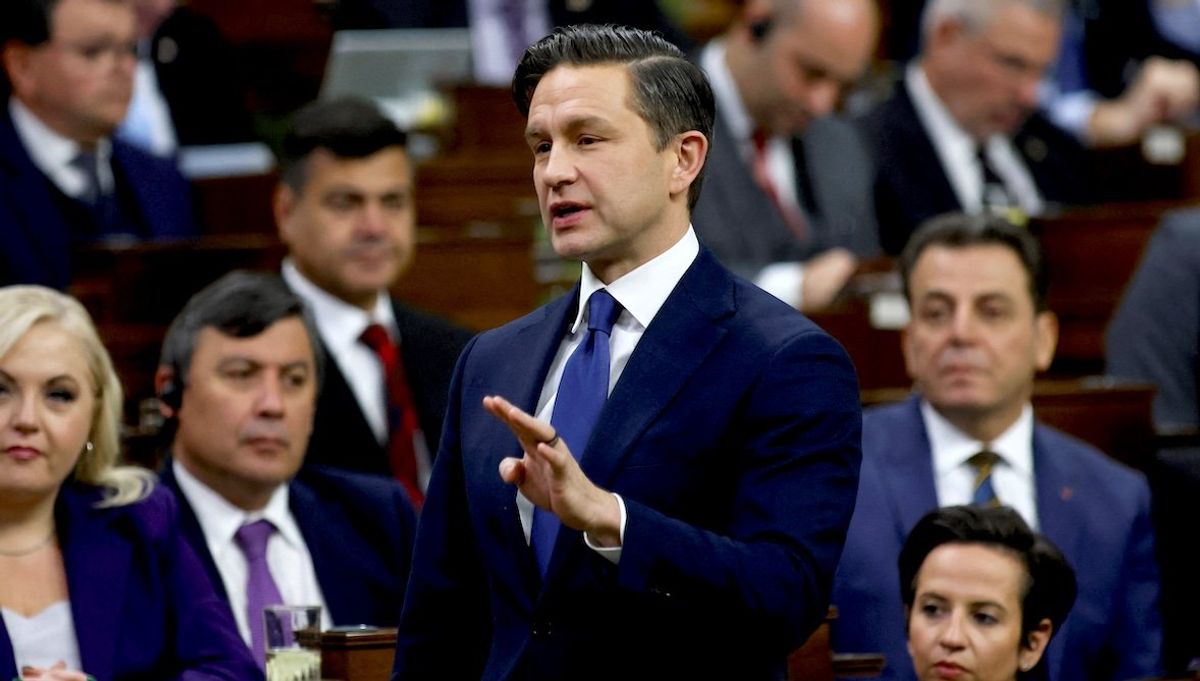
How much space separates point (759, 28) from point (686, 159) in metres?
3.52

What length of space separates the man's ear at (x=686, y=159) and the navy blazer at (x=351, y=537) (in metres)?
1.59

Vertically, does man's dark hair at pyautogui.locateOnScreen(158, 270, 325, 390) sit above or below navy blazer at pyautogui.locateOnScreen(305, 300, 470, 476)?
above

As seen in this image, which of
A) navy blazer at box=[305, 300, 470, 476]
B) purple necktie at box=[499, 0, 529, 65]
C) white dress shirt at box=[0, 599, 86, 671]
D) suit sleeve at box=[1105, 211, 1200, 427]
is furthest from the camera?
purple necktie at box=[499, 0, 529, 65]

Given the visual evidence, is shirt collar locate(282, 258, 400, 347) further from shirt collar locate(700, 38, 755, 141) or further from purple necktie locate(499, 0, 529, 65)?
purple necktie locate(499, 0, 529, 65)

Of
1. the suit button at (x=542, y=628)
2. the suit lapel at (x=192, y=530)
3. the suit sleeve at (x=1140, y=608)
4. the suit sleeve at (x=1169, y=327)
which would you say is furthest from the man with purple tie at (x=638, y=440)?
the suit sleeve at (x=1169, y=327)

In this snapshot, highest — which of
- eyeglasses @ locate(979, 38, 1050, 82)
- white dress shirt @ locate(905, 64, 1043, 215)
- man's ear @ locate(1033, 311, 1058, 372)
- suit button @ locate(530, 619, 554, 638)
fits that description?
eyeglasses @ locate(979, 38, 1050, 82)

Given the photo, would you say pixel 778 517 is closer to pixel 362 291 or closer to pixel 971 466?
pixel 971 466

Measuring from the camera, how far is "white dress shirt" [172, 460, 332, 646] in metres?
3.60

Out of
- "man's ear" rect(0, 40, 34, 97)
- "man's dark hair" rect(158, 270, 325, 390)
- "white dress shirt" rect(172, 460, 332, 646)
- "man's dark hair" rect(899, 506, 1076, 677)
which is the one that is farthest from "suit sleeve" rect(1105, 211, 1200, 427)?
"man's ear" rect(0, 40, 34, 97)

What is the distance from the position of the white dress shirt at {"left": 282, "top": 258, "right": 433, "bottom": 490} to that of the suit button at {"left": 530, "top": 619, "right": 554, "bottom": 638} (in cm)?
220

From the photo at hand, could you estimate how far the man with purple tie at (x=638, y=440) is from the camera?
6.68ft

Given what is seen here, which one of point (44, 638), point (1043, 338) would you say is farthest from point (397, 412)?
point (44, 638)

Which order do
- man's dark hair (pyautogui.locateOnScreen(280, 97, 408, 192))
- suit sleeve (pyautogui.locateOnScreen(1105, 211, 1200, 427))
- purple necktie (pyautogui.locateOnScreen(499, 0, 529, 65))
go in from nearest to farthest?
man's dark hair (pyautogui.locateOnScreen(280, 97, 408, 192)) < suit sleeve (pyautogui.locateOnScreen(1105, 211, 1200, 427)) < purple necktie (pyautogui.locateOnScreen(499, 0, 529, 65))

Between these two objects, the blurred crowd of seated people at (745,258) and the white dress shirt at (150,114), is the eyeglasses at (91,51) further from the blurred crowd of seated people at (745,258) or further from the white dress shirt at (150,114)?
the white dress shirt at (150,114)
